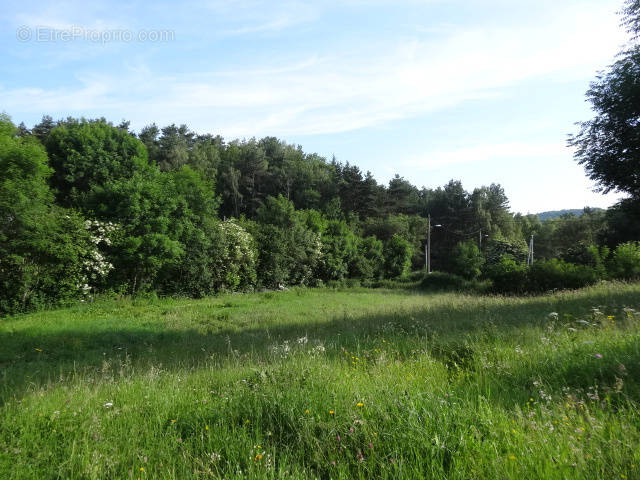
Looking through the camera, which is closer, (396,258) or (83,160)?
(83,160)

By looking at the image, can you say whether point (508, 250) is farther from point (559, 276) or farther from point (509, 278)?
→ point (559, 276)

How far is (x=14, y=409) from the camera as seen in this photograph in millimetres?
3783

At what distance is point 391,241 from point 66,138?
3589 centimetres

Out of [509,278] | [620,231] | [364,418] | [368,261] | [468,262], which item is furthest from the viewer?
[468,262]

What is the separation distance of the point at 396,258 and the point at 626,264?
27588mm

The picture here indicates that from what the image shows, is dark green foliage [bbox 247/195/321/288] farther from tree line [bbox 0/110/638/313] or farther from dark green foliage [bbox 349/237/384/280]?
dark green foliage [bbox 349/237/384/280]

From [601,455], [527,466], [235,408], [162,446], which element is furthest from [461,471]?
[162,446]

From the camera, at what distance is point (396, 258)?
45.6 metres

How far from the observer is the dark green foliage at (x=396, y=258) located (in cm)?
4566

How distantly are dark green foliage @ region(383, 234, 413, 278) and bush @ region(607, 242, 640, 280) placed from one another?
26538 millimetres

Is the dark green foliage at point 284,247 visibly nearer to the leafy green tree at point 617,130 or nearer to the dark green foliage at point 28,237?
the dark green foliage at point 28,237

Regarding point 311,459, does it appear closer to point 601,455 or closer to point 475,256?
point 601,455

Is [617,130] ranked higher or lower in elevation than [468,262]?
higher

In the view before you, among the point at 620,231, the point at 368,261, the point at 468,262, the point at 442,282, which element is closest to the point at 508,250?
the point at 468,262
